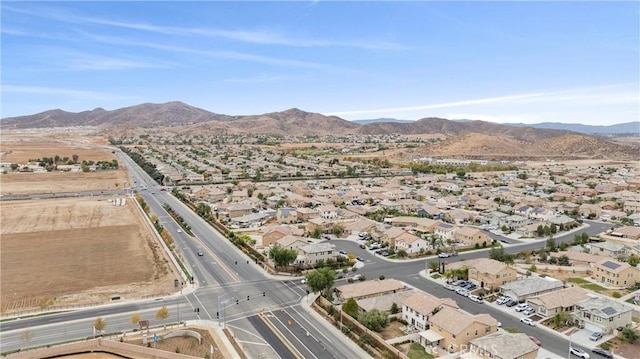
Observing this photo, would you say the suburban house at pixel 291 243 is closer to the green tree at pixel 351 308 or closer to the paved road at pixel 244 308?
the paved road at pixel 244 308

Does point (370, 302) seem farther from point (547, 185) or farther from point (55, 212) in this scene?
point (547, 185)

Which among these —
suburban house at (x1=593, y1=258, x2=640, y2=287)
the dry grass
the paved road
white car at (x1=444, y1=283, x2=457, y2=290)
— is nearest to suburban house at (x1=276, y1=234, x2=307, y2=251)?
the paved road

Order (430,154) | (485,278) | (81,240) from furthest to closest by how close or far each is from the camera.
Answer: (430,154), (81,240), (485,278)

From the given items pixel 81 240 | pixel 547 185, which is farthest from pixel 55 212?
pixel 547 185

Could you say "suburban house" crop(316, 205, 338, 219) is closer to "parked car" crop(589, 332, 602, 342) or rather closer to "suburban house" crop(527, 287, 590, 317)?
"suburban house" crop(527, 287, 590, 317)

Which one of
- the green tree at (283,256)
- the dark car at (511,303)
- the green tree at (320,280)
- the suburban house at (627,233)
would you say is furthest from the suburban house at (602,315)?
the suburban house at (627,233)

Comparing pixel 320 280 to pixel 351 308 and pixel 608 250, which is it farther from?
pixel 608 250
